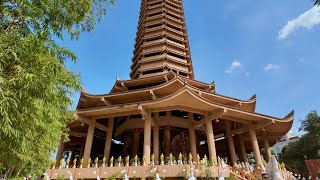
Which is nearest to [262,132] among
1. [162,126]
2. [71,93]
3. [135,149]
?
[162,126]

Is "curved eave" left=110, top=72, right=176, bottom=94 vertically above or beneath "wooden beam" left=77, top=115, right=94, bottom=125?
above

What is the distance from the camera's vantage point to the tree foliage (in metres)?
24.7

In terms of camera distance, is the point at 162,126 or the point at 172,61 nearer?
the point at 162,126

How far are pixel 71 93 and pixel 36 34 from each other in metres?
1.86

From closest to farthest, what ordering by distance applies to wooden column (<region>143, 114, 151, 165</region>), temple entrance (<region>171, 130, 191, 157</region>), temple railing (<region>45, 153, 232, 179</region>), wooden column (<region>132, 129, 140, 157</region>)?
1. temple railing (<region>45, 153, 232, 179</region>)
2. wooden column (<region>143, 114, 151, 165</region>)
3. wooden column (<region>132, 129, 140, 157</region>)
4. temple entrance (<region>171, 130, 191, 157</region>)

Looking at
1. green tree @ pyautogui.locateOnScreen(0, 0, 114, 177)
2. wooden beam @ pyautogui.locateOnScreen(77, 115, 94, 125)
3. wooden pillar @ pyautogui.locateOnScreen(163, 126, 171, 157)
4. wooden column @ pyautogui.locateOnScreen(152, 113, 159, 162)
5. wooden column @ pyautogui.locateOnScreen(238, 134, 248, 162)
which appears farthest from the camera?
wooden column @ pyautogui.locateOnScreen(238, 134, 248, 162)

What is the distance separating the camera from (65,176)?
40.9ft

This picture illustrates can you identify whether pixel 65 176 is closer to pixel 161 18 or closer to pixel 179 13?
pixel 161 18

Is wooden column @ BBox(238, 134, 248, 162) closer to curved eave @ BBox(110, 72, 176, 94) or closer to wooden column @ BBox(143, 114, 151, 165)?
curved eave @ BBox(110, 72, 176, 94)

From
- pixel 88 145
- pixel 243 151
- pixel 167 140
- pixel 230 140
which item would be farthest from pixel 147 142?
pixel 243 151

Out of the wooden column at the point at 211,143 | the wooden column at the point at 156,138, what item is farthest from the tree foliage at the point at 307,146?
the wooden column at the point at 156,138

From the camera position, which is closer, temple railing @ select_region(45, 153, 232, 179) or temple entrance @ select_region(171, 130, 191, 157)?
temple railing @ select_region(45, 153, 232, 179)

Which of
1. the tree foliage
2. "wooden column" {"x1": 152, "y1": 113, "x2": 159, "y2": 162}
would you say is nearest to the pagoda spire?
"wooden column" {"x1": 152, "y1": 113, "x2": 159, "y2": 162}

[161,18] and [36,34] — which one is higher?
[161,18]
